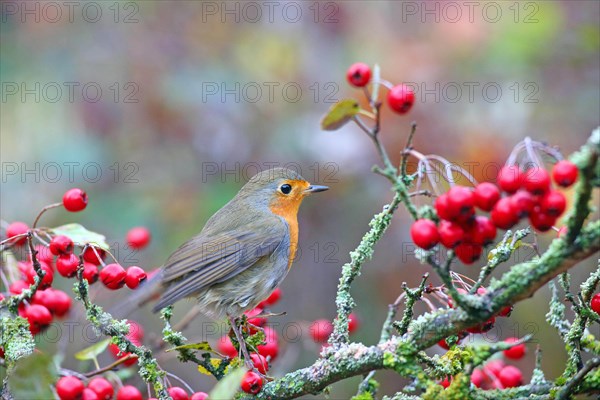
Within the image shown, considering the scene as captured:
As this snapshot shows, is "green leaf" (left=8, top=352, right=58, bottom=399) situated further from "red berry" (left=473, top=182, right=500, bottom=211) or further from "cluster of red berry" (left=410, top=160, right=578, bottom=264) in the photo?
"red berry" (left=473, top=182, right=500, bottom=211)

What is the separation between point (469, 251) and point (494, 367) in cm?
131

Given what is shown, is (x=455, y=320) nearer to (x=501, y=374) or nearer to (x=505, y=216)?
(x=505, y=216)

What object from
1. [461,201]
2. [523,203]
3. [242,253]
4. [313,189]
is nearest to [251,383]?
[461,201]

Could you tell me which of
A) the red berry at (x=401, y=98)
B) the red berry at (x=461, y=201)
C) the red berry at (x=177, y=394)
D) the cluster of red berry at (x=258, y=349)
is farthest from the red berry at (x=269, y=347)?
the red berry at (x=461, y=201)

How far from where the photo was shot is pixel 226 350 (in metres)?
3.12

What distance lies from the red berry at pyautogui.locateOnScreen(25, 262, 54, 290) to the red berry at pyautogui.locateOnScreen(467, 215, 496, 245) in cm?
146

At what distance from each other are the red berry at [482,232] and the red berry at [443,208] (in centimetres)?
6

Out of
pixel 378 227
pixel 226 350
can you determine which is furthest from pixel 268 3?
pixel 378 227

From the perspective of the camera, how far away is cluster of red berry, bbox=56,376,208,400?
240 cm

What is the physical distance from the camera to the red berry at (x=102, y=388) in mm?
2512

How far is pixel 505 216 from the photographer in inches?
67.1

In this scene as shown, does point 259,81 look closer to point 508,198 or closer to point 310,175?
point 310,175

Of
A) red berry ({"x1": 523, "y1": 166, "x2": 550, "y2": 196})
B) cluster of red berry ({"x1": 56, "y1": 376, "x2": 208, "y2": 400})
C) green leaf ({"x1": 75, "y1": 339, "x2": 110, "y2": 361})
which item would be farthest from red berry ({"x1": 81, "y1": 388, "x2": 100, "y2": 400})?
red berry ({"x1": 523, "y1": 166, "x2": 550, "y2": 196})

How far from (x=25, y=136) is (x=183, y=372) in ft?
6.95
